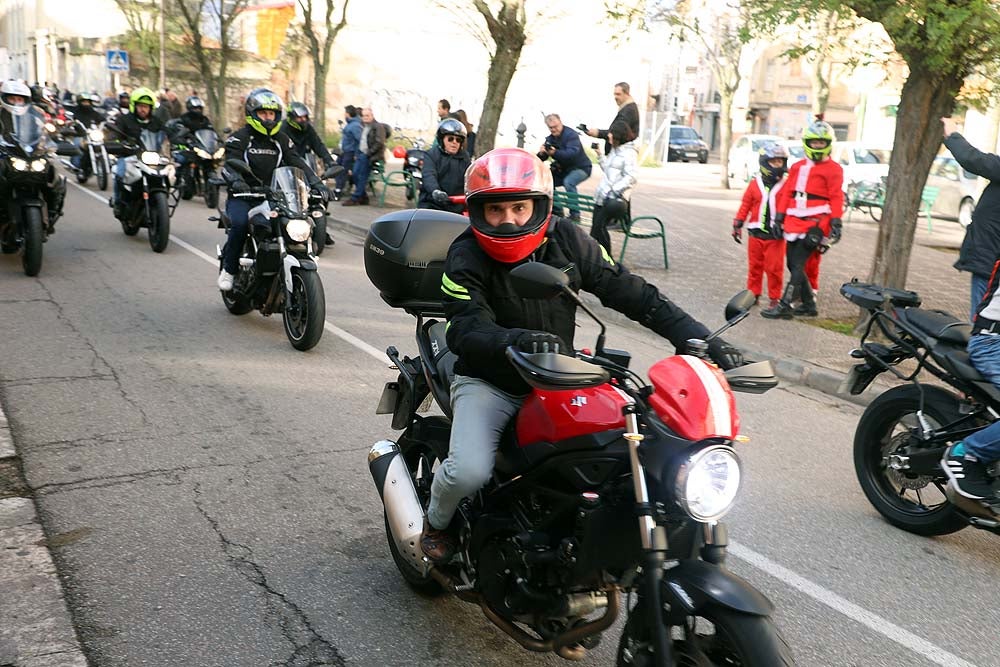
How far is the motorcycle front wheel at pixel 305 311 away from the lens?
313 inches

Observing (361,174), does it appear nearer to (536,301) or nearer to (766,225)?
(766,225)

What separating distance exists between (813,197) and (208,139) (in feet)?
37.6

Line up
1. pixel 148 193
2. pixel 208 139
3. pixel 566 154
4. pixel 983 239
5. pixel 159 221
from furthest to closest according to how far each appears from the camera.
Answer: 1. pixel 208 139
2. pixel 566 154
3. pixel 148 193
4. pixel 159 221
5. pixel 983 239

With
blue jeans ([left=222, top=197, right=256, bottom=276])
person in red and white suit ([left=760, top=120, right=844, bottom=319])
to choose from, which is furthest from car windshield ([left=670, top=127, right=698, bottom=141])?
blue jeans ([left=222, top=197, right=256, bottom=276])

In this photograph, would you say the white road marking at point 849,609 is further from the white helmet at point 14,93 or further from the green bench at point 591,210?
the green bench at point 591,210

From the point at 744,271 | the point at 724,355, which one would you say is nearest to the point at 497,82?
the point at 744,271

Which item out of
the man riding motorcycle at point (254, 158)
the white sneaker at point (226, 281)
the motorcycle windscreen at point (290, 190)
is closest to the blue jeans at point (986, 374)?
the motorcycle windscreen at point (290, 190)

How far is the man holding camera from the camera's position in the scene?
47.4ft

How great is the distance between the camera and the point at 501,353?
3.09m

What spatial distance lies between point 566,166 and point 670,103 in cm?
6088

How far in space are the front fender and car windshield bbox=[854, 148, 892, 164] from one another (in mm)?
26259

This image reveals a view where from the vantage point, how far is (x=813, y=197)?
34.1 feet

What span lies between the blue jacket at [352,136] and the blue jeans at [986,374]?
57.2 ft

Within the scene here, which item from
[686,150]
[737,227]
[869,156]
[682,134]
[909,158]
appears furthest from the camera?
[682,134]
